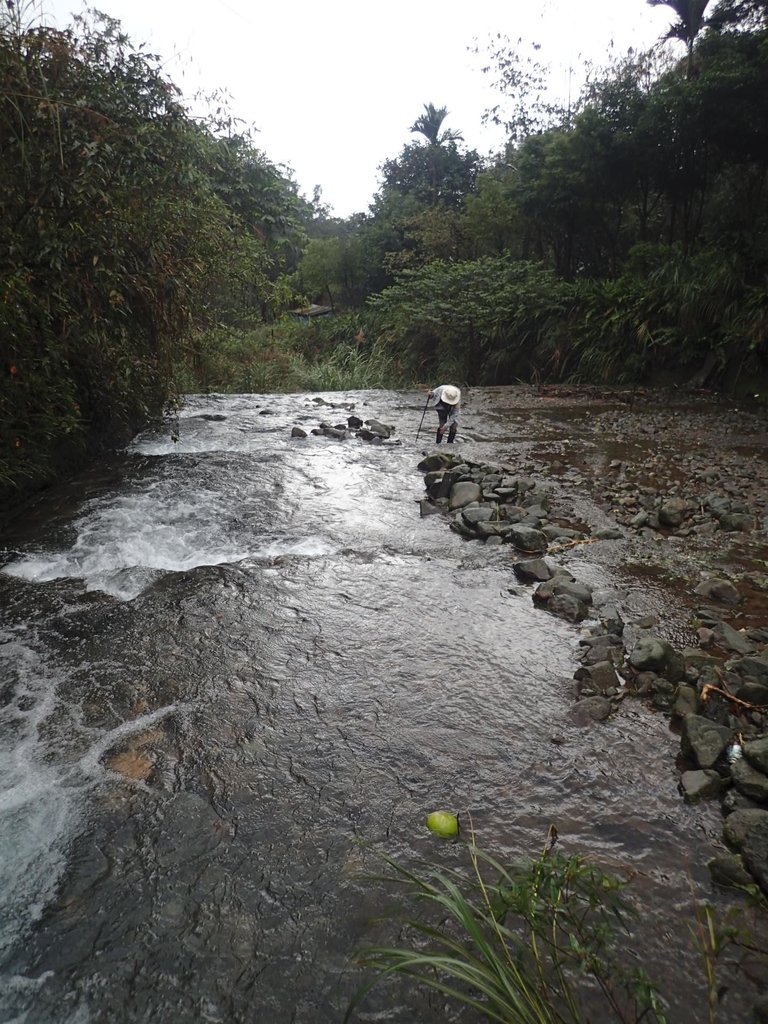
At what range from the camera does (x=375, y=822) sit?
2531mm

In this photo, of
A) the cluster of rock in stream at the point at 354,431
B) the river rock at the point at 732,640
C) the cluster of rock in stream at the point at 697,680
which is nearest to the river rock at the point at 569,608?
the cluster of rock in stream at the point at 697,680

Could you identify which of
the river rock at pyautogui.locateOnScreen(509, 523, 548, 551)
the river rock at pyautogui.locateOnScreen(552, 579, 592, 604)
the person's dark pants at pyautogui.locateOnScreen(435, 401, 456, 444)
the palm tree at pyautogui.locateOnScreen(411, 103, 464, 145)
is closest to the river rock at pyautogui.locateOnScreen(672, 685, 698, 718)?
the river rock at pyautogui.locateOnScreen(552, 579, 592, 604)

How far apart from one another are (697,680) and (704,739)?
538mm

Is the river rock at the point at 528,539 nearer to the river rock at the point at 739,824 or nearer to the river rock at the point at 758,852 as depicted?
the river rock at the point at 739,824

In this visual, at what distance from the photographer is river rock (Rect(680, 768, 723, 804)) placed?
2572 millimetres

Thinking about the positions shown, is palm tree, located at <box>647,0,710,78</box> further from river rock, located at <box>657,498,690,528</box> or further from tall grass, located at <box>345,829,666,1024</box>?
tall grass, located at <box>345,829,666,1024</box>

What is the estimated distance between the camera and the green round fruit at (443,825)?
8.03 ft

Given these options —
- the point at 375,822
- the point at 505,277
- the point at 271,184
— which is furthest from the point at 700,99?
the point at 375,822

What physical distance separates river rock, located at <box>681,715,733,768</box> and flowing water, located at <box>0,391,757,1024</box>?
0.12 metres

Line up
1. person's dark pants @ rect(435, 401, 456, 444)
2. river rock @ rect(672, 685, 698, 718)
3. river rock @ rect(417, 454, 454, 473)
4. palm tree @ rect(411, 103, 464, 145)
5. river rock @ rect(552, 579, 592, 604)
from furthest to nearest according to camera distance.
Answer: palm tree @ rect(411, 103, 464, 145)
person's dark pants @ rect(435, 401, 456, 444)
river rock @ rect(417, 454, 454, 473)
river rock @ rect(552, 579, 592, 604)
river rock @ rect(672, 685, 698, 718)

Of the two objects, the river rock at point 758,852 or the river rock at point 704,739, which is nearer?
the river rock at point 758,852

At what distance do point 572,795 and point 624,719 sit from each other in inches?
26.1

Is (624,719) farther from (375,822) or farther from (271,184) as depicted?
(271,184)

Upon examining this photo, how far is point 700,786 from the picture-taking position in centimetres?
258
